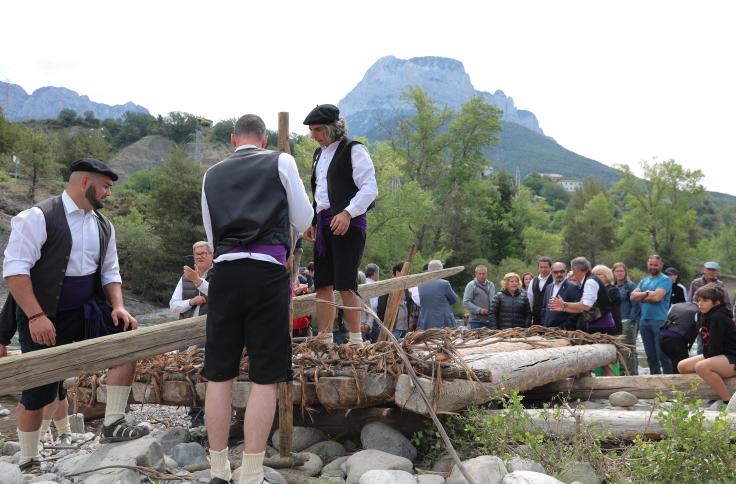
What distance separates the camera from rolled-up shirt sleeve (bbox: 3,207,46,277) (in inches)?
160

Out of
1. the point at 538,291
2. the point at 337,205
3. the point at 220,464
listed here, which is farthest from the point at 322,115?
the point at 538,291

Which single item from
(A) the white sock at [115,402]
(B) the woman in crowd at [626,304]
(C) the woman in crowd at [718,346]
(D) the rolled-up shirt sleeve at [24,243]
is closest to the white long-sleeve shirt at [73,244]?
(D) the rolled-up shirt sleeve at [24,243]

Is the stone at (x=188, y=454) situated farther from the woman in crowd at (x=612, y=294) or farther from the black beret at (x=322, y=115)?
the woman in crowd at (x=612, y=294)

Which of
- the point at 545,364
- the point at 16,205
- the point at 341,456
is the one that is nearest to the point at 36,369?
the point at 341,456

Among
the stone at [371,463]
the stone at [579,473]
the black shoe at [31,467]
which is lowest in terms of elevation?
the black shoe at [31,467]

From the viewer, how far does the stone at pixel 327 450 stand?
5.04 m

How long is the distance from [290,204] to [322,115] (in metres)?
1.45

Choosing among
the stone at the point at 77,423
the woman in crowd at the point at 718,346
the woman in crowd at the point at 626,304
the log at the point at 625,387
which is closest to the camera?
the woman in crowd at the point at 718,346

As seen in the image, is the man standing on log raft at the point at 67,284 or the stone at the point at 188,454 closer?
the man standing on log raft at the point at 67,284

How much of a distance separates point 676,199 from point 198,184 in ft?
128

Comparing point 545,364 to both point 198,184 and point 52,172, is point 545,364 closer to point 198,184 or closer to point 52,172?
point 198,184

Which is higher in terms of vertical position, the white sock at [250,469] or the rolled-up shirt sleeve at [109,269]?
the rolled-up shirt sleeve at [109,269]

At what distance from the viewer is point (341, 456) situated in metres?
5.06

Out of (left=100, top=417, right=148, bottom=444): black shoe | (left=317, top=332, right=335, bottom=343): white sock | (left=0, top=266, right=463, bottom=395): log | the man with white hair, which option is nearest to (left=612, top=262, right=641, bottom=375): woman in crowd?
the man with white hair
